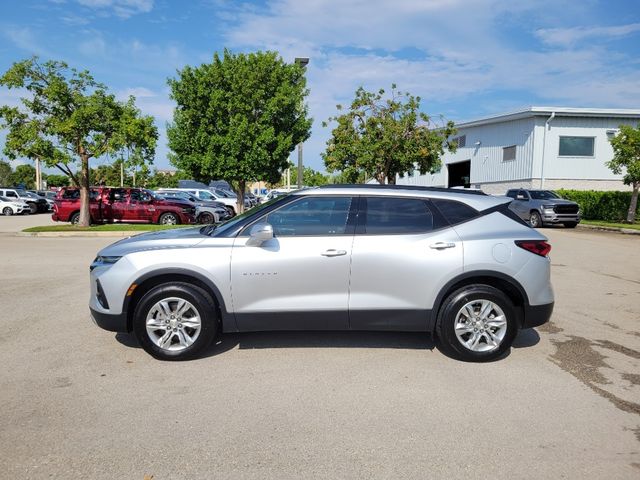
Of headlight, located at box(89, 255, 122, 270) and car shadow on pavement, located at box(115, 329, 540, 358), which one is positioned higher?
headlight, located at box(89, 255, 122, 270)

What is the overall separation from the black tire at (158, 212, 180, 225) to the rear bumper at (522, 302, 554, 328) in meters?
17.8

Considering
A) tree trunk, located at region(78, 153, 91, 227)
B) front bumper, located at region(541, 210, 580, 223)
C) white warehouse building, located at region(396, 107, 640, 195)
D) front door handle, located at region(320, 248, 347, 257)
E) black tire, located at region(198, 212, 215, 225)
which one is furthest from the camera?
white warehouse building, located at region(396, 107, 640, 195)

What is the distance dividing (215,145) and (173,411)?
19107 millimetres

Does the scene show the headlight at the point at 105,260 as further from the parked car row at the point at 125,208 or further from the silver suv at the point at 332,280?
the parked car row at the point at 125,208

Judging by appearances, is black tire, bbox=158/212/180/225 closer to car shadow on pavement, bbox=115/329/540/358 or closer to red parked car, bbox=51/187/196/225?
red parked car, bbox=51/187/196/225

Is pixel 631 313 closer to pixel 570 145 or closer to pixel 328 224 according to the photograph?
pixel 328 224

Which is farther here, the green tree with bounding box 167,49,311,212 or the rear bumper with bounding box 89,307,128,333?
the green tree with bounding box 167,49,311,212

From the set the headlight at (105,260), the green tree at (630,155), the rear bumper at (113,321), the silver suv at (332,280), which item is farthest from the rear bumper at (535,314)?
the green tree at (630,155)

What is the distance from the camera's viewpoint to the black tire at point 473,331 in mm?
4934

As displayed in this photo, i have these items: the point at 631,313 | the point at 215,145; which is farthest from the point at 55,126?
the point at 631,313

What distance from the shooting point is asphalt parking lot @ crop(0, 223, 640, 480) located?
318 cm

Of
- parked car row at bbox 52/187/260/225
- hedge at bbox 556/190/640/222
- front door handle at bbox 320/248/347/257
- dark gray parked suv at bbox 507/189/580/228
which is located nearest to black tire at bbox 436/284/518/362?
front door handle at bbox 320/248/347/257

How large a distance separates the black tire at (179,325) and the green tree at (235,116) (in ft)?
57.1

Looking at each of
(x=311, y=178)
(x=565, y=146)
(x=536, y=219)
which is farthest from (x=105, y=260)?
(x=311, y=178)
